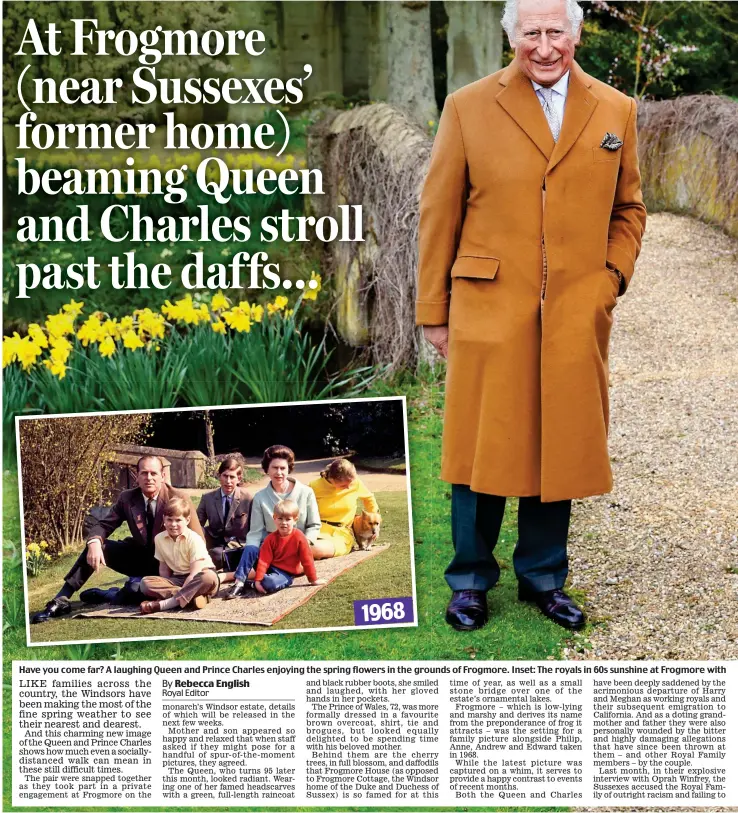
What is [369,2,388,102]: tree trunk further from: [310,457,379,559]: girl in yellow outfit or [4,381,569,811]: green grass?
[4,381,569,811]: green grass

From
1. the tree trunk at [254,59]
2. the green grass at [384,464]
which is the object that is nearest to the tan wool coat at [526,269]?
the green grass at [384,464]

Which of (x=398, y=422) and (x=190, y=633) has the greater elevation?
(x=398, y=422)

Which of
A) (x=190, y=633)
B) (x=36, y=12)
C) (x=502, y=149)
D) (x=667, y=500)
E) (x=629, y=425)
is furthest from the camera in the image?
(x=36, y=12)

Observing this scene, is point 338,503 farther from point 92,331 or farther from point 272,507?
point 92,331

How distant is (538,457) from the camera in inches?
126

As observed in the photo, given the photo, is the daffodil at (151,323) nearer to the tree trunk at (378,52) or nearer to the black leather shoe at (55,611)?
the black leather shoe at (55,611)

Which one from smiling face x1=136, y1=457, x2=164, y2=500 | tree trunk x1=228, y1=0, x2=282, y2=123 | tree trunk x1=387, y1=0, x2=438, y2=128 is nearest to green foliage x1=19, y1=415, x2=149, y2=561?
smiling face x1=136, y1=457, x2=164, y2=500

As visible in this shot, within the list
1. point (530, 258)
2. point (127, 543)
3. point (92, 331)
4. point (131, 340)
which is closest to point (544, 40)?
point (530, 258)

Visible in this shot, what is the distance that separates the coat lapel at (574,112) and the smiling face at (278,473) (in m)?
1.23

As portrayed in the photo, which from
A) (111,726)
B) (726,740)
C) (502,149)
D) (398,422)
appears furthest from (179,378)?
(726,740)

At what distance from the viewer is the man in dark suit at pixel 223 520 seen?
336 cm

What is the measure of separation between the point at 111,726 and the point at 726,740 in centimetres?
187

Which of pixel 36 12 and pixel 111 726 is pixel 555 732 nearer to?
pixel 111 726

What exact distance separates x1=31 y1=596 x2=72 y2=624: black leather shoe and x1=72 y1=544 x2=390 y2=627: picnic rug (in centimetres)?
4
